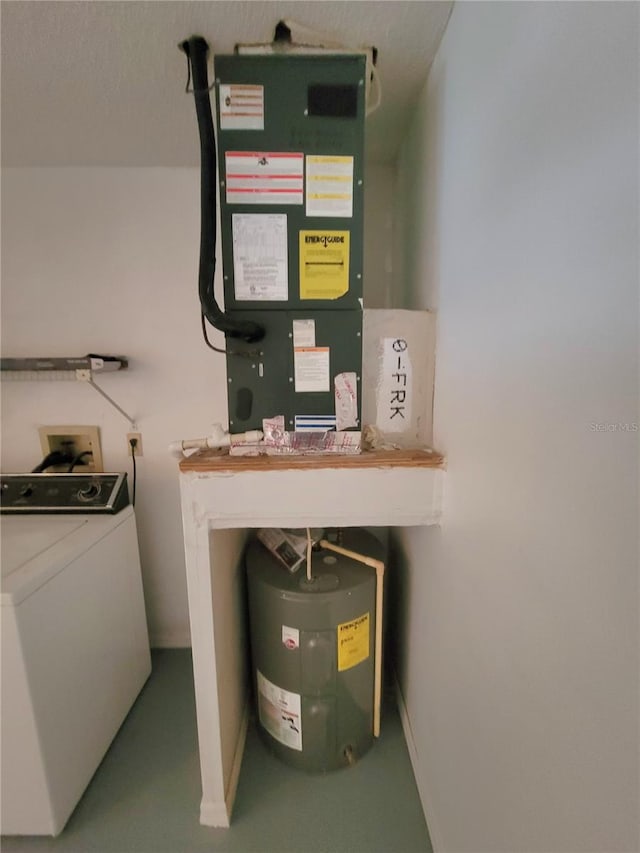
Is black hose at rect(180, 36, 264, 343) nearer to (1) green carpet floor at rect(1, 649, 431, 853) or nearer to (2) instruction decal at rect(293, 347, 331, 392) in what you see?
(2) instruction decal at rect(293, 347, 331, 392)

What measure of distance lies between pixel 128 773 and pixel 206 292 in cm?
154

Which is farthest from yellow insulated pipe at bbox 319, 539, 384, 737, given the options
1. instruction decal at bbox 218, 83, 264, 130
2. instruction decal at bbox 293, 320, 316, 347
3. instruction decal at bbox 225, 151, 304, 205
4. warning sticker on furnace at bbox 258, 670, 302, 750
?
instruction decal at bbox 218, 83, 264, 130

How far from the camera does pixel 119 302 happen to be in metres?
1.50

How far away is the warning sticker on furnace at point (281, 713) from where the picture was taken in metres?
1.13

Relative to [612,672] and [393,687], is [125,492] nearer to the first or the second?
[393,687]

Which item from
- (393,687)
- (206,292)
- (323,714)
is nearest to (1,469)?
(206,292)

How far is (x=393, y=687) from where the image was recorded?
1.42 m

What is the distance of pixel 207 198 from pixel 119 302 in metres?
0.83

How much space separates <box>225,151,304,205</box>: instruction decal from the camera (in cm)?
89

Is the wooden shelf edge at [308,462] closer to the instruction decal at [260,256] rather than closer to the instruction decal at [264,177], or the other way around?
the instruction decal at [260,256]

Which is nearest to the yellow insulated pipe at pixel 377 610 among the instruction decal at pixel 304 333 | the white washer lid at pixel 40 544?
the instruction decal at pixel 304 333

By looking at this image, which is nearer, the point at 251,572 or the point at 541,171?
the point at 541,171

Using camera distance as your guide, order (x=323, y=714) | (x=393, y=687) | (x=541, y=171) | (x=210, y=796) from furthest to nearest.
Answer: (x=393, y=687) → (x=323, y=714) → (x=210, y=796) → (x=541, y=171)

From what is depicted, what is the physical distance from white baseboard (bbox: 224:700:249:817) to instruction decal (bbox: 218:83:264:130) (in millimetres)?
1821
